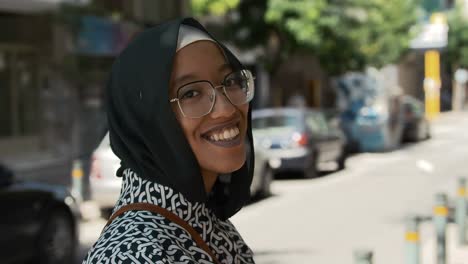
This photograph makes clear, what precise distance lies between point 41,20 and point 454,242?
15220 mm

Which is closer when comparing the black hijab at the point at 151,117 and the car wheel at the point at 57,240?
the black hijab at the point at 151,117

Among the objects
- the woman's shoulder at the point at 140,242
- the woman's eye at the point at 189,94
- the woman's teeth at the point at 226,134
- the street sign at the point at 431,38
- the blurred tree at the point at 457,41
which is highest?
the woman's eye at the point at 189,94

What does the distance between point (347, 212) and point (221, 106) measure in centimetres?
1146

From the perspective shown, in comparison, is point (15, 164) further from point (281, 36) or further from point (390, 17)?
point (390, 17)

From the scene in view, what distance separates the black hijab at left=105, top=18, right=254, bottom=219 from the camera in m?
1.69

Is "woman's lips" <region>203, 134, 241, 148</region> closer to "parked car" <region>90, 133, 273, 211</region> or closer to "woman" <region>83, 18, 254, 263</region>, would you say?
"woman" <region>83, 18, 254, 263</region>

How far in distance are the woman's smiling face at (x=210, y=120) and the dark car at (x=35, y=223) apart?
633cm

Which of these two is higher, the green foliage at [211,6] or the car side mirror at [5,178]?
the green foliage at [211,6]

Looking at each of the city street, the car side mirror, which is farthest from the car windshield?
the car side mirror

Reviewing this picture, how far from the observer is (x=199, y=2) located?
83.3ft

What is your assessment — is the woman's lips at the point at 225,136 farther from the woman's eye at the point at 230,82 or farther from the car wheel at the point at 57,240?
the car wheel at the point at 57,240

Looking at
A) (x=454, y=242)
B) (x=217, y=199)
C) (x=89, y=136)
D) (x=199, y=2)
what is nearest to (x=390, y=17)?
(x=199, y=2)

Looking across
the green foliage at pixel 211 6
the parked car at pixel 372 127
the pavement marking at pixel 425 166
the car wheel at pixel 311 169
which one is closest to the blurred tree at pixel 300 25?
the green foliage at pixel 211 6

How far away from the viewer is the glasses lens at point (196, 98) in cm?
175
